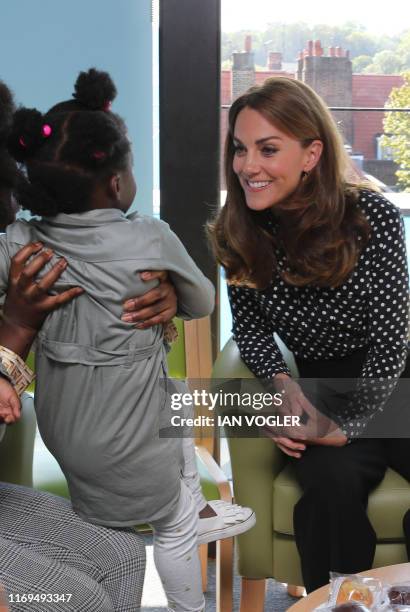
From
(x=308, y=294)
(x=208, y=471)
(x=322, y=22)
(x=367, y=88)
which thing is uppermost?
(x=322, y=22)

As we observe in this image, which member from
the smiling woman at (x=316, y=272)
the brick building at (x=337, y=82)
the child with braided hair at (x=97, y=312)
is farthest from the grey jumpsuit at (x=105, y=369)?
the brick building at (x=337, y=82)

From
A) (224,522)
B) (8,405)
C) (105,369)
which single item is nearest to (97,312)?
(105,369)

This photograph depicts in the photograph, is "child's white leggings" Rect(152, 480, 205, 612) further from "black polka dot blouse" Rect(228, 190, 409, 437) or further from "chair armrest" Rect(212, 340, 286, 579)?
"black polka dot blouse" Rect(228, 190, 409, 437)

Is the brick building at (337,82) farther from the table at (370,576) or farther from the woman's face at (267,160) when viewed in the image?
the table at (370,576)

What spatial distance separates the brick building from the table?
67.1 inches

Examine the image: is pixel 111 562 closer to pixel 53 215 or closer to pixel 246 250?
pixel 53 215

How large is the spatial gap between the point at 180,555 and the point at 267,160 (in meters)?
0.96

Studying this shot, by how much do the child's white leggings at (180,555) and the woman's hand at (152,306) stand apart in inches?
15.1

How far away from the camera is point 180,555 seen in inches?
74.8

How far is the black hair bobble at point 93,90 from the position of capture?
1763mm

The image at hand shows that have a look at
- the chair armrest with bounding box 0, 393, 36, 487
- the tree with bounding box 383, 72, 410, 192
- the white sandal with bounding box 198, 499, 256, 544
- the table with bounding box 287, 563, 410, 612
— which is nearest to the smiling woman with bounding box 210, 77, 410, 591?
the white sandal with bounding box 198, 499, 256, 544

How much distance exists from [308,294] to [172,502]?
0.71m

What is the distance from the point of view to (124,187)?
1.81m

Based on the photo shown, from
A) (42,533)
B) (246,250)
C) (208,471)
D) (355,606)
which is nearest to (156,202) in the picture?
(246,250)
